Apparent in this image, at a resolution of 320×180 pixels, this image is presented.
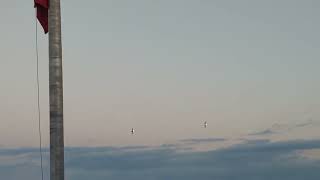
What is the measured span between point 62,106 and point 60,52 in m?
2.11

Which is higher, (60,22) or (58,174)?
(60,22)

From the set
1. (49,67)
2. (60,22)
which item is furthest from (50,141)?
(60,22)

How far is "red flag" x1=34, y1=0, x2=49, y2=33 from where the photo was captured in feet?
76.8

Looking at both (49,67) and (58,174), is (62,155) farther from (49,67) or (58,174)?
(49,67)

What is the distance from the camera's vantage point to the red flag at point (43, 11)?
2341 centimetres

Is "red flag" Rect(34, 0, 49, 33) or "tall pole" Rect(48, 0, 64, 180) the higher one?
"red flag" Rect(34, 0, 49, 33)

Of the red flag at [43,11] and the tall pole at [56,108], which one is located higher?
the red flag at [43,11]

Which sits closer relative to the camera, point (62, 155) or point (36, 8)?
point (62, 155)

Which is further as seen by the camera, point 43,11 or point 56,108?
point 43,11

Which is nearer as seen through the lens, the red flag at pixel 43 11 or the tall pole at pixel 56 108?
the tall pole at pixel 56 108

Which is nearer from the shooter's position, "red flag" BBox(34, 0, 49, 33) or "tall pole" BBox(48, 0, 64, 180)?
"tall pole" BBox(48, 0, 64, 180)

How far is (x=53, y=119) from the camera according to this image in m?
22.2

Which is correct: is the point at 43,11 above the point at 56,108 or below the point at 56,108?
above

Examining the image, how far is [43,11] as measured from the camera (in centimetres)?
2425
